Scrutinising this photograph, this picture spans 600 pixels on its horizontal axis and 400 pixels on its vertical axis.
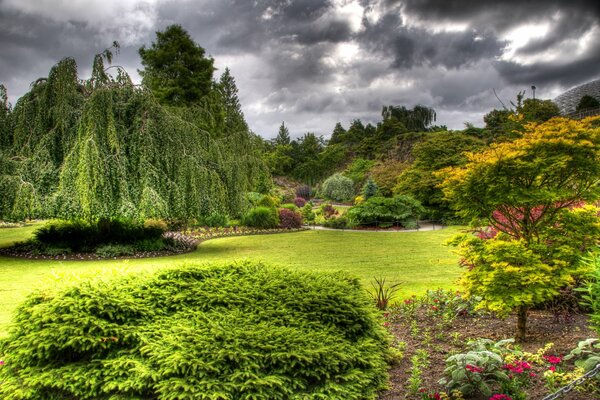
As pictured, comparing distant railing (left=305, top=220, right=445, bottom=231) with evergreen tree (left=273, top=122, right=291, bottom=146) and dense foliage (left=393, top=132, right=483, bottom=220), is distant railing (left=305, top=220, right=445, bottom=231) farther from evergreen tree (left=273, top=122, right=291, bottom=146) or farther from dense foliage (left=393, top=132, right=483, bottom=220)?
evergreen tree (left=273, top=122, right=291, bottom=146)

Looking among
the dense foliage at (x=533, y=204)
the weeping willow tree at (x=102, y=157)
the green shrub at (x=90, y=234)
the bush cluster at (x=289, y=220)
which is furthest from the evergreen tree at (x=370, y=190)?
the dense foliage at (x=533, y=204)

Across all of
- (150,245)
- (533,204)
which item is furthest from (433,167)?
(533,204)

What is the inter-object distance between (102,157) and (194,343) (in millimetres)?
7979

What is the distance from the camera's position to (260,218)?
1886cm

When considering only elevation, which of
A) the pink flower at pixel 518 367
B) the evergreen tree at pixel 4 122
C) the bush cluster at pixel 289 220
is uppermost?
the evergreen tree at pixel 4 122

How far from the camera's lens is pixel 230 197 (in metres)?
12.2

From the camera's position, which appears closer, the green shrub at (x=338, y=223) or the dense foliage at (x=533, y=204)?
the dense foliage at (x=533, y=204)

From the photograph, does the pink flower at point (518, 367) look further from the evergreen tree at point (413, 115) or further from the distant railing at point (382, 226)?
the evergreen tree at point (413, 115)

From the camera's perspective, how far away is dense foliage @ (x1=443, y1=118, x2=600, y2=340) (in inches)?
154

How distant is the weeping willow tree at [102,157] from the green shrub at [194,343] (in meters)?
6.43

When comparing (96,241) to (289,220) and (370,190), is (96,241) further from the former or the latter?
(370,190)

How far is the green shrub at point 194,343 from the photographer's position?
2719mm

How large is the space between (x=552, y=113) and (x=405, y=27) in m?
22.7

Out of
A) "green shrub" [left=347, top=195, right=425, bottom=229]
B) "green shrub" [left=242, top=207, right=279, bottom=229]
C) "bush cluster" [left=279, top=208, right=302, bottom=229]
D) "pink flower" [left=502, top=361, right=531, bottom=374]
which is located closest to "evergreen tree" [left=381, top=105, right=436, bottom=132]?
"green shrub" [left=347, top=195, right=425, bottom=229]
